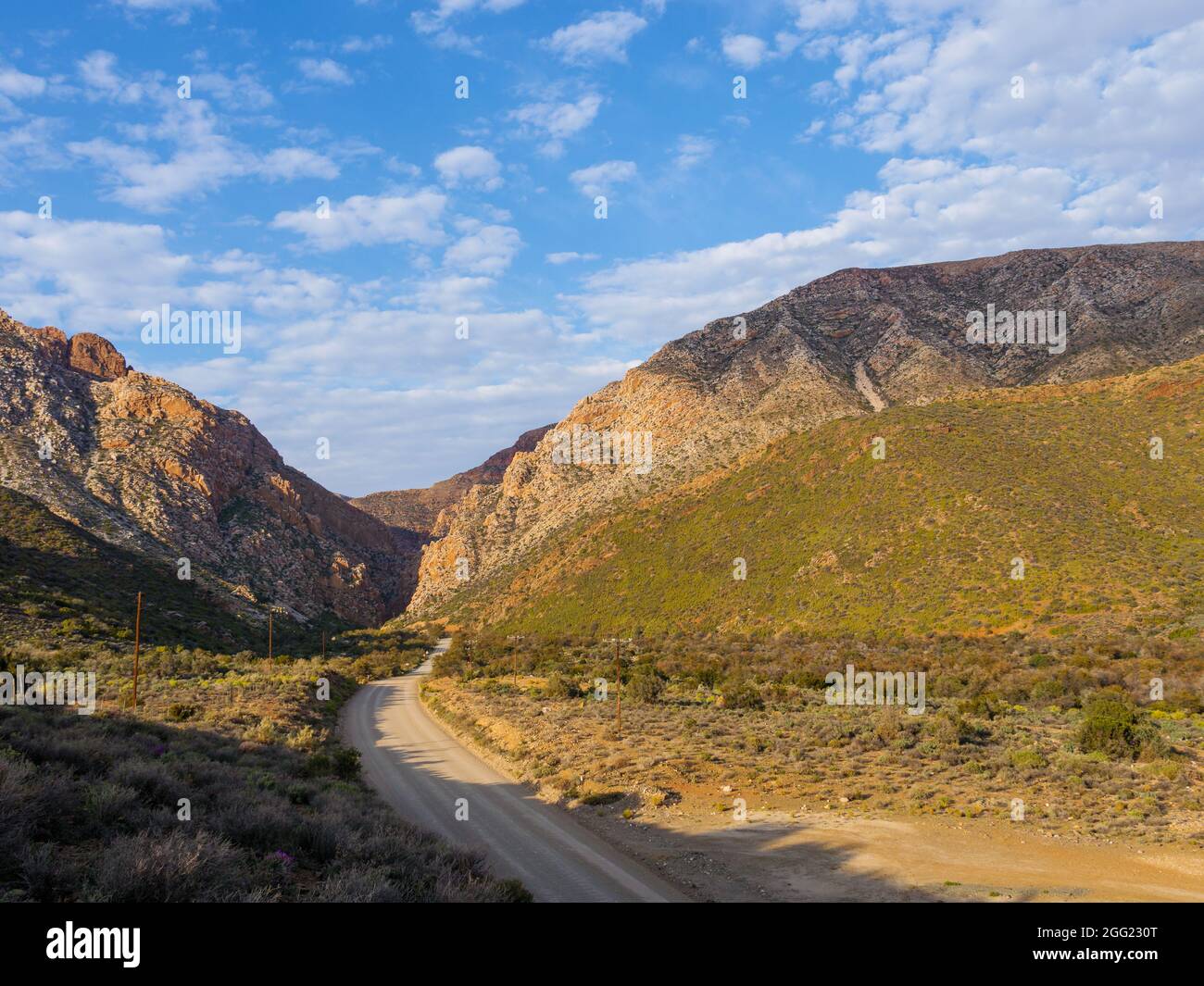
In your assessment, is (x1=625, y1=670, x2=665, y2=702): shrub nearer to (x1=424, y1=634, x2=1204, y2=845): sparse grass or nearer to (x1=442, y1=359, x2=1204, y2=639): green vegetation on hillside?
(x1=424, y1=634, x2=1204, y2=845): sparse grass

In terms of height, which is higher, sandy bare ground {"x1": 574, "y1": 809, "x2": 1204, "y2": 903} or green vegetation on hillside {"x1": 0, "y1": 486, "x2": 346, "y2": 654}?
green vegetation on hillside {"x1": 0, "y1": 486, "x2": 346, "y2": 654}

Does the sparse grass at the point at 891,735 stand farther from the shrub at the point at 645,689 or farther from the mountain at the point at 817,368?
the mountain at the point at 817,368

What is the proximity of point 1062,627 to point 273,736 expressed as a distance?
1642 inches

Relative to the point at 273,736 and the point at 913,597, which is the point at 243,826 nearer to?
the point at 273,736

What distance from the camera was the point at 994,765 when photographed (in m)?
20.1

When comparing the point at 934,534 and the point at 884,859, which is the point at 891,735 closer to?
the point at 884,859
